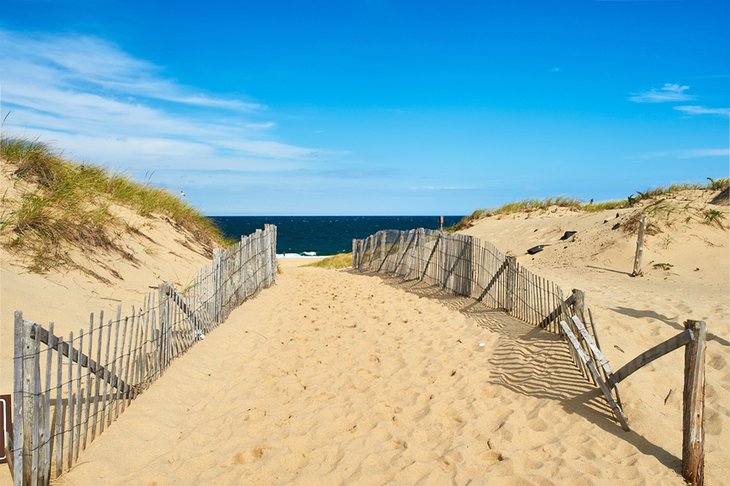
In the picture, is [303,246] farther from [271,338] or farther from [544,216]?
[271,338]

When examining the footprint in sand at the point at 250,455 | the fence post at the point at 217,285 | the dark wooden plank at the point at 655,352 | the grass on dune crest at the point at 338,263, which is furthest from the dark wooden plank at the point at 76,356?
the grass on dune crest at the point at 338,263

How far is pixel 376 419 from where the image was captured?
16.7ft

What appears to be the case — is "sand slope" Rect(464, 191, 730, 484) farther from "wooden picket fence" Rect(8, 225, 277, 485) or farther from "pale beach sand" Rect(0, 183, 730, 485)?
"wooden picket fence" Rect(8, 225, 277, 485)

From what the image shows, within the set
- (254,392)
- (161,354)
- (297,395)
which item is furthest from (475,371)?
(161,354)

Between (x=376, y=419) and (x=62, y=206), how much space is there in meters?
6.59

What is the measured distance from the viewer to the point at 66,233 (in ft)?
26.3

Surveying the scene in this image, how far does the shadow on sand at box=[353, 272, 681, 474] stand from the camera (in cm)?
457

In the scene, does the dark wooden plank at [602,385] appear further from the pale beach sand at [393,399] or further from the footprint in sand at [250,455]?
the footprint in sand at [250,455]

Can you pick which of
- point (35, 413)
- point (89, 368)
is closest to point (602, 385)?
point (89, 368)

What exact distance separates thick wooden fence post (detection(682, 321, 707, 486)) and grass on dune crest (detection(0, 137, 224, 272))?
731 cm

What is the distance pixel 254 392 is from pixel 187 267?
5.50 m

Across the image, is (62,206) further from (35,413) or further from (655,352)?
(655,352)

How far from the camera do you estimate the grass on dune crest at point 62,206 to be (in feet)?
24.5

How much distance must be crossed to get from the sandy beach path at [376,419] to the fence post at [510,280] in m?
0.49
